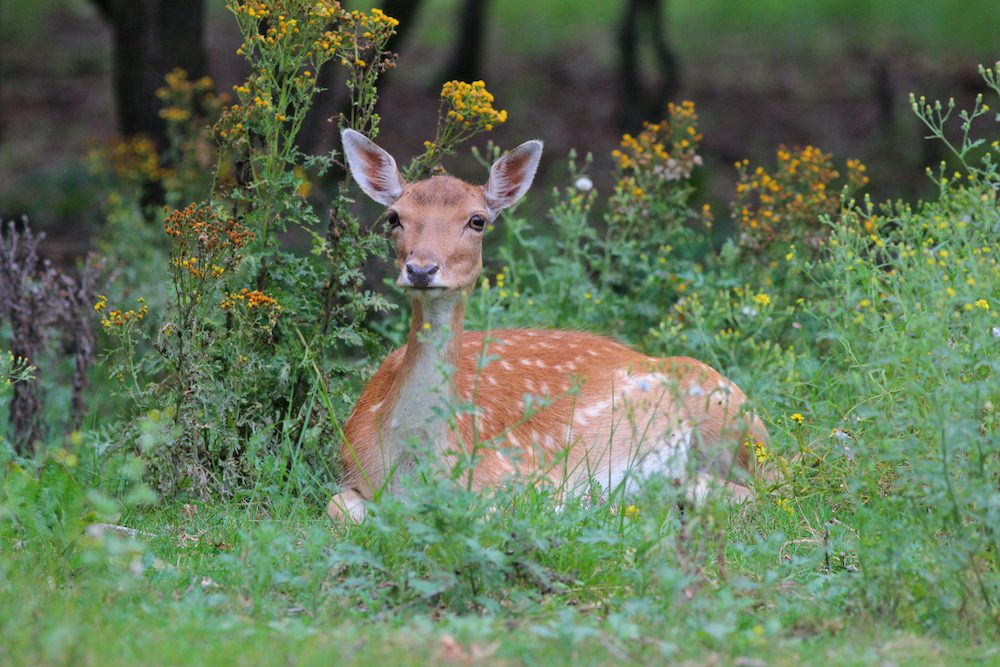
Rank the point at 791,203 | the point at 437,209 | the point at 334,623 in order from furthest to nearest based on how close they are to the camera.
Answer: the point at 791,203, the point at 437,209, the point at 334,623

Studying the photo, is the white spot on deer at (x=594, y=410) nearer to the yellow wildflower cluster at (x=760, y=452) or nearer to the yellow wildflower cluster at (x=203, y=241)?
the yellow wildflower cluster at (x=760, y=452)

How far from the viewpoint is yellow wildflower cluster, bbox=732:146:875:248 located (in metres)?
7.47

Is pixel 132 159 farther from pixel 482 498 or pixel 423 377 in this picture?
pixel 482 498

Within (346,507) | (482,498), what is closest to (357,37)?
(346,507)

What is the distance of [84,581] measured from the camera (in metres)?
4.57

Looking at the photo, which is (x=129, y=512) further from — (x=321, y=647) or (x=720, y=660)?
(x=720, y=660)

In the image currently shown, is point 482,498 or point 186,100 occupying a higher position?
point 186,100

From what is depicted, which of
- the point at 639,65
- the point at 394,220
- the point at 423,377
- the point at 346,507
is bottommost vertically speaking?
the point at 346,507

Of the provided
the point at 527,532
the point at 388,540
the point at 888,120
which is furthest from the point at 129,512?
the point at 888,120

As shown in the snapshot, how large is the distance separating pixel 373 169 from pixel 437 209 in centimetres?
42

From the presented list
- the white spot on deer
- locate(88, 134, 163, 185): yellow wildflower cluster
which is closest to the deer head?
the white spot on deer

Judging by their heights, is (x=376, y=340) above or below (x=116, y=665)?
above

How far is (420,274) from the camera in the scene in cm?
539

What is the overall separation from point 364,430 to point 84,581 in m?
1.73
